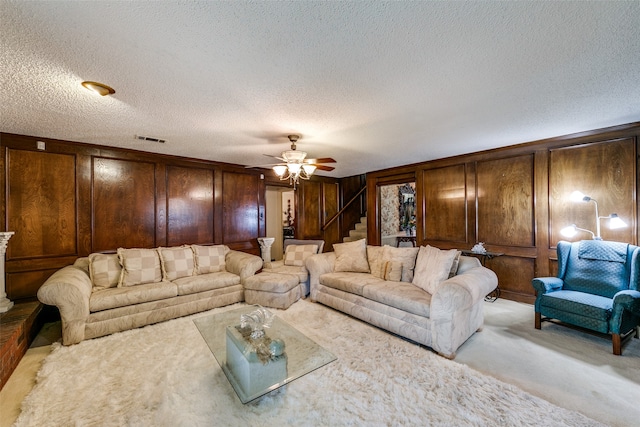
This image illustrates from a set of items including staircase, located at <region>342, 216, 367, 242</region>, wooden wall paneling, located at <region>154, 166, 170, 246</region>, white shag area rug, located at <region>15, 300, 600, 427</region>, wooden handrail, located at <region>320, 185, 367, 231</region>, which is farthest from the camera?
staircase, located at <region>342, 216, 367, 242</region>

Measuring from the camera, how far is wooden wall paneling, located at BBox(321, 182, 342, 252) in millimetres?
6734

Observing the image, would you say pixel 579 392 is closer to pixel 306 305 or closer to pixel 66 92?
pixel 306 305

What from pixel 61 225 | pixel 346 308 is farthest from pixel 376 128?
pixel 61 225

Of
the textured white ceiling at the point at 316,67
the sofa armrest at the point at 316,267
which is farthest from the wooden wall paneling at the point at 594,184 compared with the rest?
the sofa armrest at the point at 316,267

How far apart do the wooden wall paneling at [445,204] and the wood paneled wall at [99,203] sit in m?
3.62

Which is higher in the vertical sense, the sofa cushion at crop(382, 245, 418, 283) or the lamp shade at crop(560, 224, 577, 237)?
the lamp shade at crop(560, 224, 577, 237)

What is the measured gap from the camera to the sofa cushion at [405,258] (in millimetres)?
3270

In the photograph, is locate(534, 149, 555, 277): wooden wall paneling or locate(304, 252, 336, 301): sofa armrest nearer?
locate(534, 149, 555, 277): wooden wall paneling

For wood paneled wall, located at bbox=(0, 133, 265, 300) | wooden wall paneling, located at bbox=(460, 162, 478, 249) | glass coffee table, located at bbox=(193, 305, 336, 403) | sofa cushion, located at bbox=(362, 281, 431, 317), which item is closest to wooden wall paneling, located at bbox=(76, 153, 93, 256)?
wood paneled wall, located at bbox=(0, 133, 265, 300)

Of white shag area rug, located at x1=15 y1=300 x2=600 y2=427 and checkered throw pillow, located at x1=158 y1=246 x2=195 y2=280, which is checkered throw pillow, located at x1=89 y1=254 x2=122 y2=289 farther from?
white shag area rug, located at x1=15 y1=300 x2=600 y2=427

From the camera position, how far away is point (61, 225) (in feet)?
11.4

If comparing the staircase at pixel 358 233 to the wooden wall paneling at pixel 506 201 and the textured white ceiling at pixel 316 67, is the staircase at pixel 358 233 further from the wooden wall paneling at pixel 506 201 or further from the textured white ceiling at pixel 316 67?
the textured white ceiling at pixel 316 67

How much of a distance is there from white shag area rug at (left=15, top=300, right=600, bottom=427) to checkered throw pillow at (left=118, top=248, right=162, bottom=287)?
84 centimetres

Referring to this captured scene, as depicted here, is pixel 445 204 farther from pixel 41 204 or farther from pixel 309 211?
pixel 41 204
